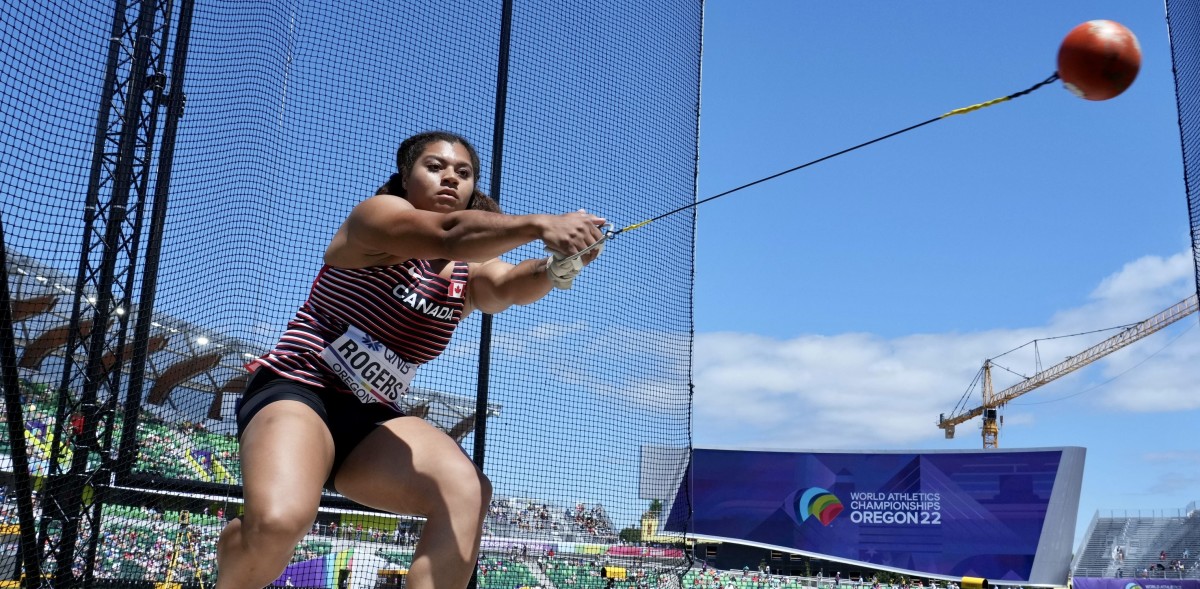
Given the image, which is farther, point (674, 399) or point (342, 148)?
point (674, 399)

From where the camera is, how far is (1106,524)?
110 feet

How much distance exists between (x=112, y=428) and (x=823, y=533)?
26.9 metres

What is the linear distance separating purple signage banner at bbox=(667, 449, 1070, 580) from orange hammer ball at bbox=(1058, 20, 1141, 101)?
81.9ft

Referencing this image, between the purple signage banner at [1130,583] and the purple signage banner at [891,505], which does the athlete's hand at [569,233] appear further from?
the purple signage banner at [891,505]

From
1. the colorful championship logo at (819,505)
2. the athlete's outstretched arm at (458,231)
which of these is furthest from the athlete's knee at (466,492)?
the colorful championship logo at (819,505)

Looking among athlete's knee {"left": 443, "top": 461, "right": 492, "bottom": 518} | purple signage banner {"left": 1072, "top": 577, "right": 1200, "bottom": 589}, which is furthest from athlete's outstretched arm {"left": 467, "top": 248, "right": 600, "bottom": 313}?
purple signage banner {"left": 1072, "top": 577, "right": 1200, "bottom": 589}

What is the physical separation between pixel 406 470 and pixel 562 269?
56 cm

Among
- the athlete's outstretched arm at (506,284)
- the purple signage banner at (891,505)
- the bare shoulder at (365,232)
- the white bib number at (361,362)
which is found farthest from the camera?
the purple signage banner at (891,505)

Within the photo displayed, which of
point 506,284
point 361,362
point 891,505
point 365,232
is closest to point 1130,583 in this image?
point 891,505

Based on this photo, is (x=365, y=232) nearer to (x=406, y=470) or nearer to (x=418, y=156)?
(x=418, y=156)

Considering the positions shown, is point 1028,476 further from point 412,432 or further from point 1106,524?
point 412,432

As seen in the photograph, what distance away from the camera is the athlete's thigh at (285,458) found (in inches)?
70.4

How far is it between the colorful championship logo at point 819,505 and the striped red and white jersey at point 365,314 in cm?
2873

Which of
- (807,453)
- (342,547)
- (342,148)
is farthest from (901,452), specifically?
(342,148)
